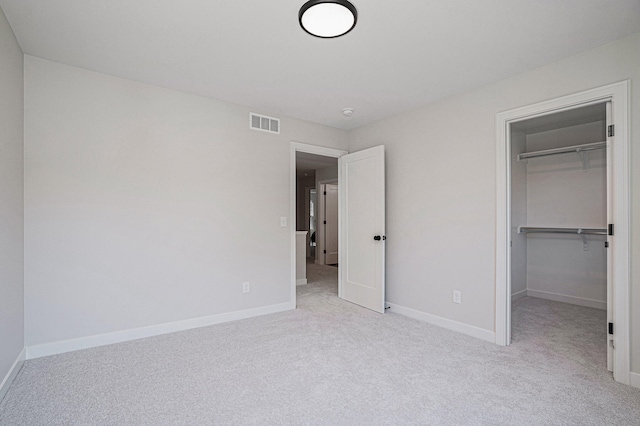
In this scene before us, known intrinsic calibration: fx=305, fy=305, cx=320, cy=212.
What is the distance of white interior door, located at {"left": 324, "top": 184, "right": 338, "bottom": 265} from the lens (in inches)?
304

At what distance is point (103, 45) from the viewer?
7.68 feet

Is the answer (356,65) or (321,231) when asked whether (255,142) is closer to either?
(356,65)

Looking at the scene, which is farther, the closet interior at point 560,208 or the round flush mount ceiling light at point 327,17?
the closet interior at point 560,208

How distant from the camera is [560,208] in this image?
4367 mm

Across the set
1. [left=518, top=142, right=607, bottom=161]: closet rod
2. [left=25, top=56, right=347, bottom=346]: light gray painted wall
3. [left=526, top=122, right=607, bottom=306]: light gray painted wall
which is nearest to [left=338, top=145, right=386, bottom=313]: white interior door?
[left=25, top=56, right=347, bottom=346]: light gray painted wall

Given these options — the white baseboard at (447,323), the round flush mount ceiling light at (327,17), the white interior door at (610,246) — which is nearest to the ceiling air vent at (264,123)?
the round flush mount ceiling light at (327,17)

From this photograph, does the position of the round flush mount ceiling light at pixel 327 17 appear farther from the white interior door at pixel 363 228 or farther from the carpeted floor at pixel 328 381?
the carpeted floor at pixel 328 381

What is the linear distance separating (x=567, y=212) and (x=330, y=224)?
474 cm

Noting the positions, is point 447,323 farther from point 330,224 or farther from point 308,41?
point 330,224

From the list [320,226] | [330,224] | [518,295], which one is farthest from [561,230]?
[320,226]

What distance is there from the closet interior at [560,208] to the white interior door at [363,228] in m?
2.06

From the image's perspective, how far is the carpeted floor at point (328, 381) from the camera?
1794 millimetres

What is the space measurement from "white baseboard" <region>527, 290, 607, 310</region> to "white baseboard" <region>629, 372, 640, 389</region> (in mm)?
2291

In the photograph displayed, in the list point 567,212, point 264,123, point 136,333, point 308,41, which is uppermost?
point 308,41
